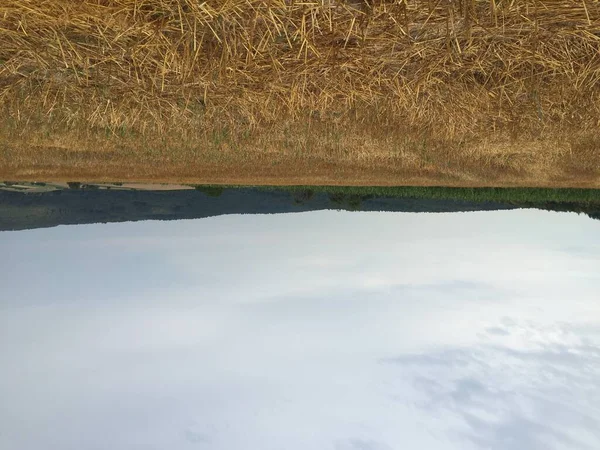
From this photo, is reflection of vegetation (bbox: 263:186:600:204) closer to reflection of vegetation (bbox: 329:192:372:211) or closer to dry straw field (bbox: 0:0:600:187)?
reflection of vegetation (bbox: 329:192:372:211)

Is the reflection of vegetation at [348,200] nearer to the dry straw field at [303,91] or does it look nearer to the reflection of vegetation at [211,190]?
the dry straw field at [303,91]

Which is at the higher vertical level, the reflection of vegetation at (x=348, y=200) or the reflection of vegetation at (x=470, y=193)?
the reflection of vegetation at (x=470, y=193)

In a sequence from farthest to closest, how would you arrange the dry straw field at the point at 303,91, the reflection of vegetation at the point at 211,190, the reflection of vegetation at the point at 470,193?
A: the reflection of vegetation at the point at 211,190 < the reflection of vegetation at the point at 470,193 < the dry straw field at the point at 303,91

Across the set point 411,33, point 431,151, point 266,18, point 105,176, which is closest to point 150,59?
point 266,18

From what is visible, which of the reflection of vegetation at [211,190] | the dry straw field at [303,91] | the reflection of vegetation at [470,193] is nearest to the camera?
the dry straw field at [303,91]

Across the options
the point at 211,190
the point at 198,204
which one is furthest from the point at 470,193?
the point at 198,204

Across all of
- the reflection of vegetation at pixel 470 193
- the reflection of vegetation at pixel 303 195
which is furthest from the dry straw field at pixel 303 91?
the reflection of vegetation at pixel 303 195

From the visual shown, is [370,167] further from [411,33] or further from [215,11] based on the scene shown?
[215,11]

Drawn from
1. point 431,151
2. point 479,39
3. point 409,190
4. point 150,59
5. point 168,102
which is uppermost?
point 479,39
